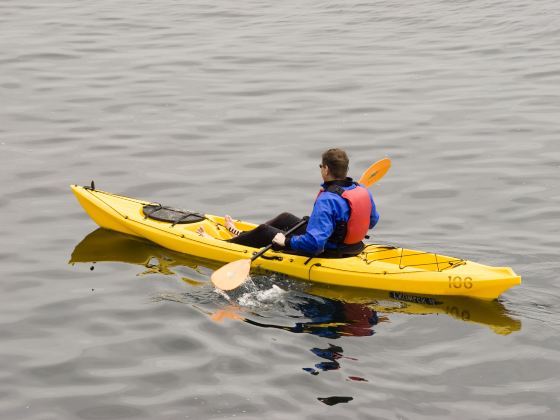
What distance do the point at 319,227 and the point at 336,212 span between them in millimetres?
216

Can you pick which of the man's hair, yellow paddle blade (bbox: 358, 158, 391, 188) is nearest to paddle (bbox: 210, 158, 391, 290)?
the man's hair

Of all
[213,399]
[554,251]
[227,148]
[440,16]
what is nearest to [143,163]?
[227,148]

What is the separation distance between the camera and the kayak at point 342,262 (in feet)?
31.0

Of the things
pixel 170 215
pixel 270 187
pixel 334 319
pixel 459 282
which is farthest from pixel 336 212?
pixel 270 187

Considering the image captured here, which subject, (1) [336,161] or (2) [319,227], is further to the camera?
(2) [319,227]

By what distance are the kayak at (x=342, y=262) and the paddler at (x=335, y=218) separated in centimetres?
14

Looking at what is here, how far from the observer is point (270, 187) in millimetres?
13250

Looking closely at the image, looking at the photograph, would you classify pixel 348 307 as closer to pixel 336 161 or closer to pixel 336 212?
pixel 336 212

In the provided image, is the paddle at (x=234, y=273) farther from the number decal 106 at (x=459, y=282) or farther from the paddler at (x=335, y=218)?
the number decal 106 at (x=459, y=282)

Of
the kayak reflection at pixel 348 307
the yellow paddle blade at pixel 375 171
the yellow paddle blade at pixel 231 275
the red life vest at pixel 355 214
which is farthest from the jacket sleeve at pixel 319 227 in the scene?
the yellow paddle blade at pixel 375 171

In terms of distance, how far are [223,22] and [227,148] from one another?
8.85 metres

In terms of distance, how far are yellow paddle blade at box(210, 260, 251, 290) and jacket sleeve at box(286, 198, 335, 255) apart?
23.9 inches

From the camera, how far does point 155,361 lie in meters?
8.37

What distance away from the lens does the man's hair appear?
9.31m
